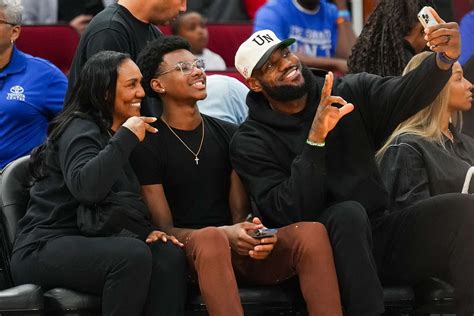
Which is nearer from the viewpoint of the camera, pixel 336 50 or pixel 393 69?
pixel 393 69

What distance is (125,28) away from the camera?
Answer: 18.7 ft

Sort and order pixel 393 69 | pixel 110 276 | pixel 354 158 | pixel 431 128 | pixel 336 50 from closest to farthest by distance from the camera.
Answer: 1. pixel 110 276
2. pixel 354 158
3. pixel 431 128
4. pixel 393 69
5. pixel 336 50

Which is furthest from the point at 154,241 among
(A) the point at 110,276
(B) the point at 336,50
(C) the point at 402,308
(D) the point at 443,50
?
(B) the point at 336,50

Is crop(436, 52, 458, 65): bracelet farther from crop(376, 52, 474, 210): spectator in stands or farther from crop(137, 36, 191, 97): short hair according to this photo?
crop(137, 36, 191, 97): short hair

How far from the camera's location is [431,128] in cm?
562

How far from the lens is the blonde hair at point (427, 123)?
5590mm

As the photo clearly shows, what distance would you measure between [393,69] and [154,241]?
5.78 ft

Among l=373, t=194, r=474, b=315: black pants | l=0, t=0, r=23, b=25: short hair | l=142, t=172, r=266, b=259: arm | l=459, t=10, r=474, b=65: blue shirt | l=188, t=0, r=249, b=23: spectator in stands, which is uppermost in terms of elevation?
l=0, t=0, r=23, b=25: short hair

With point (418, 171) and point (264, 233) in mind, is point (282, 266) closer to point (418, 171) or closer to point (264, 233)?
point (264, 233)

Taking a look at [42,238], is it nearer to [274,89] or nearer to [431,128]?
[274,89]

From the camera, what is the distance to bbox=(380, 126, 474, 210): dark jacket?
215 inches

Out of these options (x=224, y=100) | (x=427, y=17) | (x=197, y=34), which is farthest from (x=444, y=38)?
(x=197, y=34)

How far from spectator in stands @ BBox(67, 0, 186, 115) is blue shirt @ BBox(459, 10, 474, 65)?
2.18 metres

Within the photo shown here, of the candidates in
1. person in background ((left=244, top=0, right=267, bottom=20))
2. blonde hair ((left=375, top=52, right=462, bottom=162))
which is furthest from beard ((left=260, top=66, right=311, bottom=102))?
person in background ((left=244, top=0, right=267, bottom=20))
